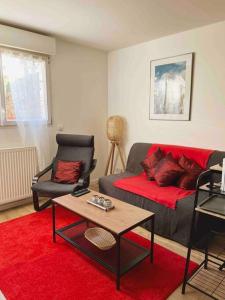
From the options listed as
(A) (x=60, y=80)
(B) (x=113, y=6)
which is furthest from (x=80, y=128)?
(B) (x=113, y=6)

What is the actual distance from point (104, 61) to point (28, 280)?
140 inches

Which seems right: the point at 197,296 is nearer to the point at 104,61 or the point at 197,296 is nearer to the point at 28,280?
the point at 28,280

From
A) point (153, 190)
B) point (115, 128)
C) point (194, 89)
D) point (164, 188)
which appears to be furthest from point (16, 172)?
point (194, 89)

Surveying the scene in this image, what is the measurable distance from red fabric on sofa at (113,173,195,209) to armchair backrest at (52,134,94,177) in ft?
2.08

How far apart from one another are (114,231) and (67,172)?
1.60 metres

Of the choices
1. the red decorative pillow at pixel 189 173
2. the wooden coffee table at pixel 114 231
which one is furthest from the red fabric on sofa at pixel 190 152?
the wooden coffee table at pixel 114 231

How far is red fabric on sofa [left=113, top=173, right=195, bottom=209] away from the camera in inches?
94.9

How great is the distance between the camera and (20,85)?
3.02m

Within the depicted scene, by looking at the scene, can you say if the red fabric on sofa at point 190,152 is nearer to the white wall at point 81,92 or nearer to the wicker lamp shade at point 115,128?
the wicker lamp shade at point 115,128

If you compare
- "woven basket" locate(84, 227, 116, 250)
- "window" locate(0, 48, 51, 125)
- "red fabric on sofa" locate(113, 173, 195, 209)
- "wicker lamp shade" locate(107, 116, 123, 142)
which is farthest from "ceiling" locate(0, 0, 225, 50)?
"woven basket" locate(84, 227, 116, 250)

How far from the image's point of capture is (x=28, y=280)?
1834 mm

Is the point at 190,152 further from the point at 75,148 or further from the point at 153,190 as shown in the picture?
the point at 75,148

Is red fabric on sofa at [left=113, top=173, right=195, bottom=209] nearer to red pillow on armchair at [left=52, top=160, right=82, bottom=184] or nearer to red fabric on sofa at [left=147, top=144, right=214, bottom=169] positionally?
red fabric on sofa at [left=147, top=144, right=214, bottom=169]

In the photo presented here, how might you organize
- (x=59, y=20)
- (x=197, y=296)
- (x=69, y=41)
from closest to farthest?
1. (x=197, y=296)
2. (x=59, y=20)
3. (x=69, y=41)
